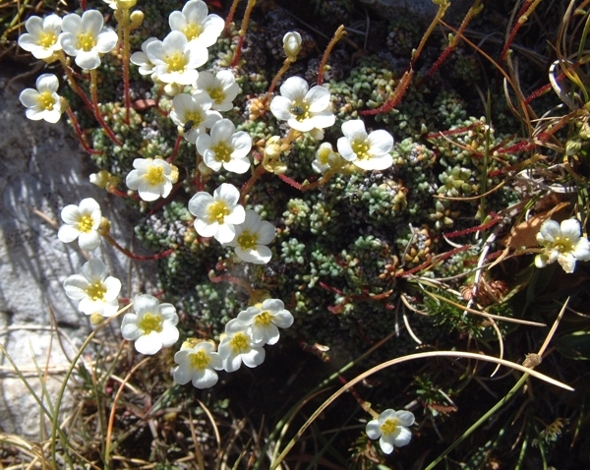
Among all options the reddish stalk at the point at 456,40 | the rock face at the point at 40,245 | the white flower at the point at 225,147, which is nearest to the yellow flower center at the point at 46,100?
the rock face at the point at 40,245

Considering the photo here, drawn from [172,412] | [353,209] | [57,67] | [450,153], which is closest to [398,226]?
[353,209]

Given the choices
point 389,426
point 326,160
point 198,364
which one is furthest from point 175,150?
point 389,426

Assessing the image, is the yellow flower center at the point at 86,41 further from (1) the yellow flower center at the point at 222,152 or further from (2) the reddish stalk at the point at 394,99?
(2) the reddish stalk at the point at 394,99

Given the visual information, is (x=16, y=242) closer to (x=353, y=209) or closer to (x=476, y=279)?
(x=353, y=209)

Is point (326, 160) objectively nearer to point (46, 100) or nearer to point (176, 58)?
point (176, 58)

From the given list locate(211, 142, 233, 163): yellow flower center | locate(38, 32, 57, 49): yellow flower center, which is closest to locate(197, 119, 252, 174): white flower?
locate(211, 142, 233, 163): yellow flower center
